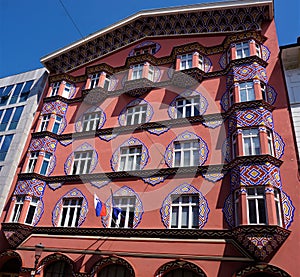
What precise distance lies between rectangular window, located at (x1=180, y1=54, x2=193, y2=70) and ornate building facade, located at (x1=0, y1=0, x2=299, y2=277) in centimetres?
9

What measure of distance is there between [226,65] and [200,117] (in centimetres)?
446

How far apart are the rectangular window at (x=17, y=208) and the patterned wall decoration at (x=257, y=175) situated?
14285mm

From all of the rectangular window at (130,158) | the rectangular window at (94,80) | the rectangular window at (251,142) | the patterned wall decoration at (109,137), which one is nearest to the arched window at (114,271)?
the rectangular window at (130,158)

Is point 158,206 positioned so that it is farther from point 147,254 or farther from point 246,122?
point 246,122

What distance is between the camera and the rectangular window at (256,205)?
14.4 m

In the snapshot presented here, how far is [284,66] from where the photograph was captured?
746 inches

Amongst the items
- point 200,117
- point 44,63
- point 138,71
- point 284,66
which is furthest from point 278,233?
point 44,63

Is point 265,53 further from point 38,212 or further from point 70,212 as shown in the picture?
point 38,212

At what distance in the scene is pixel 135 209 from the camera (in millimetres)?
17688

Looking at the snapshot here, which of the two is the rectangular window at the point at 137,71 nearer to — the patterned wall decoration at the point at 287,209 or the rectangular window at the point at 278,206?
the rectangular window at the point at 278,206

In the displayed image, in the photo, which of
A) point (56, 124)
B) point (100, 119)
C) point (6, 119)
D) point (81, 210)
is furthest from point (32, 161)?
point (6, 119)

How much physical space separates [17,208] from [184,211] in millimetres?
11874

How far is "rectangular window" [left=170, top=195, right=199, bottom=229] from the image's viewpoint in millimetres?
16281

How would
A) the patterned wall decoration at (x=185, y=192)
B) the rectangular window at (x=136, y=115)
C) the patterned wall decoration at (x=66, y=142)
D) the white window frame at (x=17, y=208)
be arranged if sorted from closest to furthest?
the patterned wall decoration at (x=185, y=192) < the white window frame at (x=17, y=208) < the rectangular window at (x=136, y=115) < the patterned wall decoration at (x=66, y=142)
